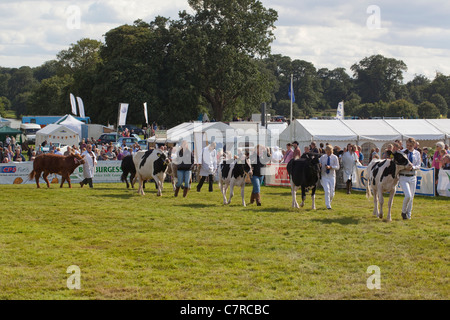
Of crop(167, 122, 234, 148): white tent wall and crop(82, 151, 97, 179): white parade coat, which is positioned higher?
crop(167, 122, 234, 148): white tent wall

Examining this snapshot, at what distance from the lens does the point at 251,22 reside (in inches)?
2430

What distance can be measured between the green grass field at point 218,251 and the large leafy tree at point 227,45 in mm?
44305

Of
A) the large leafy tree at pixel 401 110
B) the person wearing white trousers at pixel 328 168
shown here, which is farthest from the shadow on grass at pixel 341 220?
the large leafy tree at pixel 401 110

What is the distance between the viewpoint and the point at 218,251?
1016 cm

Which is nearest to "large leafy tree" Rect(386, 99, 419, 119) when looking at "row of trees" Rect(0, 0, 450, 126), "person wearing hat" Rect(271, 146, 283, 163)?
"row of trees" Rect(0, 0, 450, 126)

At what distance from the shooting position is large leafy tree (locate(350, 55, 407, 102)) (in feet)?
307

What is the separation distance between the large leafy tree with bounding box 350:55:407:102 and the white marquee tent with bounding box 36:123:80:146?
6276 cm

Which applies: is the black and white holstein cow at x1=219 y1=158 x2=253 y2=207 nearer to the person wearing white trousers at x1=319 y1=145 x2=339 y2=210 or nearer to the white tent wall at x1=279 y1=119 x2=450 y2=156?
the person wearing white trousers at x1=319 y1=145 x2=339 y2=210

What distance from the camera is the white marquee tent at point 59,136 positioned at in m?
44.4

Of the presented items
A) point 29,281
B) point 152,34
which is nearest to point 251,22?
point 152,34

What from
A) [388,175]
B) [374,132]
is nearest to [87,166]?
[388,175]

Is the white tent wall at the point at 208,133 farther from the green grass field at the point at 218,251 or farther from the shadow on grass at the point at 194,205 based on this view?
the green grass field at the point at 218,251
